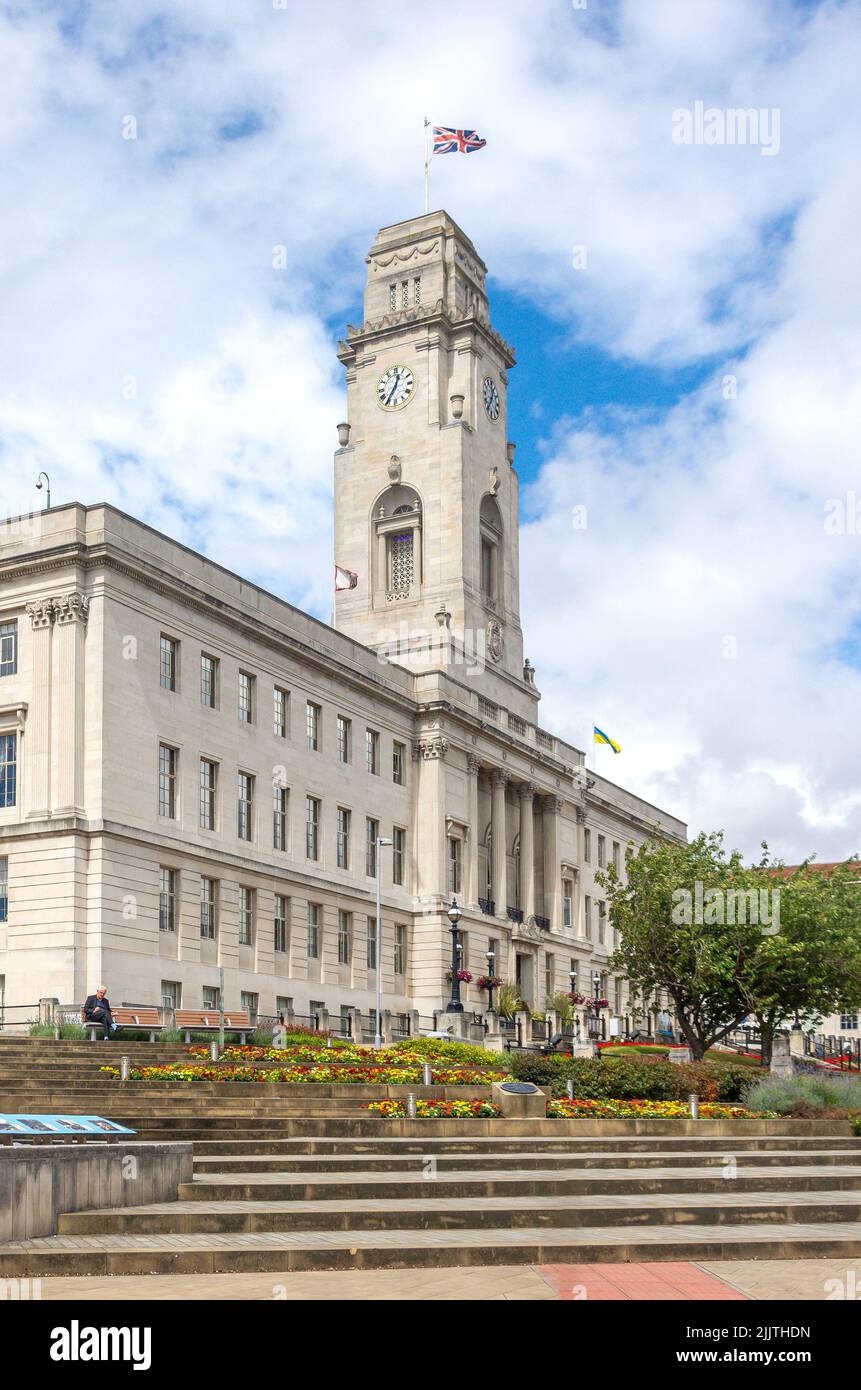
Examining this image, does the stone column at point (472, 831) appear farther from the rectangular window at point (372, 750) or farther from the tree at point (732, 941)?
the tree at point (732, 941)

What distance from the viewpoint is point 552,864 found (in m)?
79.0

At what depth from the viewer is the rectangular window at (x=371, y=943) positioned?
62638 millimetres

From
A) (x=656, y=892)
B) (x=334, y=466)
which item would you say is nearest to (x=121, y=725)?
(x=656, y=892)

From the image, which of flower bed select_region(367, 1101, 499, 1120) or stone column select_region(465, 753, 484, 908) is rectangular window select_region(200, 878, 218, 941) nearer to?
stone column select_region(465, 753, 484, 908)

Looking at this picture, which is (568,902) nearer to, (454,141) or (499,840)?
(499,840)

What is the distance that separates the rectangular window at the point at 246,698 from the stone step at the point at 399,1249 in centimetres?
4078

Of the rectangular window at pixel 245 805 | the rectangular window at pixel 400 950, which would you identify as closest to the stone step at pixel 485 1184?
the rectangular window at pixel 245 805

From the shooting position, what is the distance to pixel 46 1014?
41.5 metres

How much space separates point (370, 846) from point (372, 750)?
13.9ft

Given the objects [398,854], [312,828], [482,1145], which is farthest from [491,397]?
[482,1145]

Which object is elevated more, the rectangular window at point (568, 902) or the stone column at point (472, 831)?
the stone column at point (472, 831)

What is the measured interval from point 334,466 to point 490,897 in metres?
24.8
